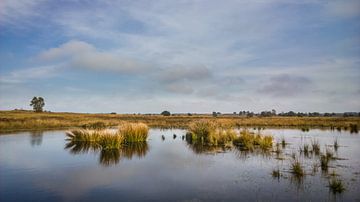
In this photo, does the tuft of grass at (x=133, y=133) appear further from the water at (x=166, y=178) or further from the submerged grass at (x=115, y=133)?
the water at (x=166, y=178)

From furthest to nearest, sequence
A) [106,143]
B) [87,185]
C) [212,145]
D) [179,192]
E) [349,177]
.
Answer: [212,145], [106,143], [349,177], [87,185], [179,192]

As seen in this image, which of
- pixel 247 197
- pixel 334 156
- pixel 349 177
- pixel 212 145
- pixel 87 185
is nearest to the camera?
pixel 247 197

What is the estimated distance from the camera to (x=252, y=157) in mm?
15234

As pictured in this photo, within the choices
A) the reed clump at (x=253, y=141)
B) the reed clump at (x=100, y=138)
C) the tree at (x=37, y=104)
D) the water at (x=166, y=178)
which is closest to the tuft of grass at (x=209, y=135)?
the reed clump at (x=253, y=141)

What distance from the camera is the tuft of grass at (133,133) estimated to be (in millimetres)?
22194

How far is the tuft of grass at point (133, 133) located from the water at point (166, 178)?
19.1 ft

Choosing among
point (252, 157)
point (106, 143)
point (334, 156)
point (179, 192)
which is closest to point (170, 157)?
point (252, 157)

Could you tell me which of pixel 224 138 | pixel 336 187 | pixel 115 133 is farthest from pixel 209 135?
pixel 336 187

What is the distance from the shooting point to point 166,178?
1071cm

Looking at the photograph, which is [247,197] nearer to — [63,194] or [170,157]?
[63,194]

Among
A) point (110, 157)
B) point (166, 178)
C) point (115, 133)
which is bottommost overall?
point (166, 178)

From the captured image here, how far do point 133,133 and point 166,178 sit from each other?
39.9 ft

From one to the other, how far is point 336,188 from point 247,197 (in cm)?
282

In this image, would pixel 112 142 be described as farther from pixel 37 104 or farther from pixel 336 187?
pixel 37 104
